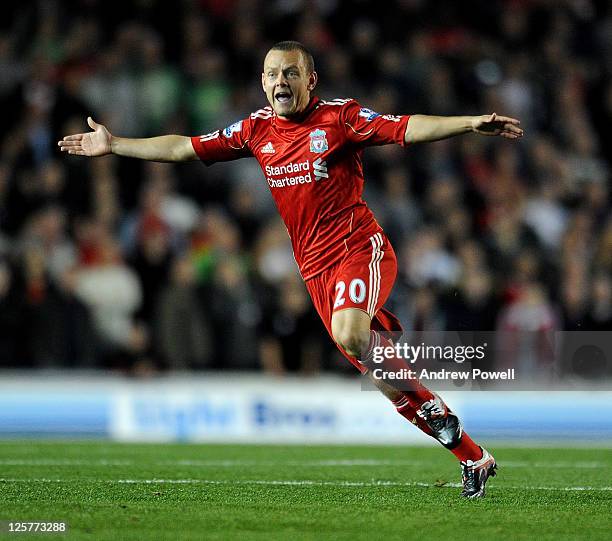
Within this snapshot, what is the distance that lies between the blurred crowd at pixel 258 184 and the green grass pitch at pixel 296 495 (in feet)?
7.71

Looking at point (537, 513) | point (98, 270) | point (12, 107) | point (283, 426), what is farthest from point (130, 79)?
point (537, 513)

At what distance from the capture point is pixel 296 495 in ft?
23.6

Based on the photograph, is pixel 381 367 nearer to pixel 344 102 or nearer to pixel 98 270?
pixel 344 102

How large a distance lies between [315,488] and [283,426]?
180 inches

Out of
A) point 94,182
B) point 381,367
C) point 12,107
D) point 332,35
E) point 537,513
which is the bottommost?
point 537,513

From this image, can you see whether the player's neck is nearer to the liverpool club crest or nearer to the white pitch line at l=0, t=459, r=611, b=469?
the liverpool club crest

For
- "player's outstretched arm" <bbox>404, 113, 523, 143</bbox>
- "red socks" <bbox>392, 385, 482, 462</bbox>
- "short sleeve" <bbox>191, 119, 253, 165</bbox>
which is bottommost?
"red socks" <bbox>392, 385, 482, 462</bbox>

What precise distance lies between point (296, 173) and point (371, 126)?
0.54 m

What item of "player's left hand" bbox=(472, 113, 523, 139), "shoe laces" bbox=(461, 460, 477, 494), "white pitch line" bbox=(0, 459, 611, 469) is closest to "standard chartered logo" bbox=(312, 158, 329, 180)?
"player's left hand" bbox=(472, 113, 523, 139)

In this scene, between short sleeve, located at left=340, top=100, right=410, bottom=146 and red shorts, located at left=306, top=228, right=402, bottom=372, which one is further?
red shorts, located at left=306, top=228, right=402, bottom=372

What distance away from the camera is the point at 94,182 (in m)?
13.5

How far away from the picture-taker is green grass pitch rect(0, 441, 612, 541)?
5.90 m

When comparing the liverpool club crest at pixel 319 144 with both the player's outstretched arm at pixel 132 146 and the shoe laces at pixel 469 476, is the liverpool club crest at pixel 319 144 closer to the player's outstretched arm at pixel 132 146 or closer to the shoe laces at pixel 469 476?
the player's outstretched arm at pixel 132 146

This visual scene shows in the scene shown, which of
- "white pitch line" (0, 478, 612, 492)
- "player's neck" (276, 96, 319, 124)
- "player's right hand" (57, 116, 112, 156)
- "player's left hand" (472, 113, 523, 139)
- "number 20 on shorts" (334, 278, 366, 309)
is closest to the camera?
"player's left hand" (472, 113, 523, 139)
